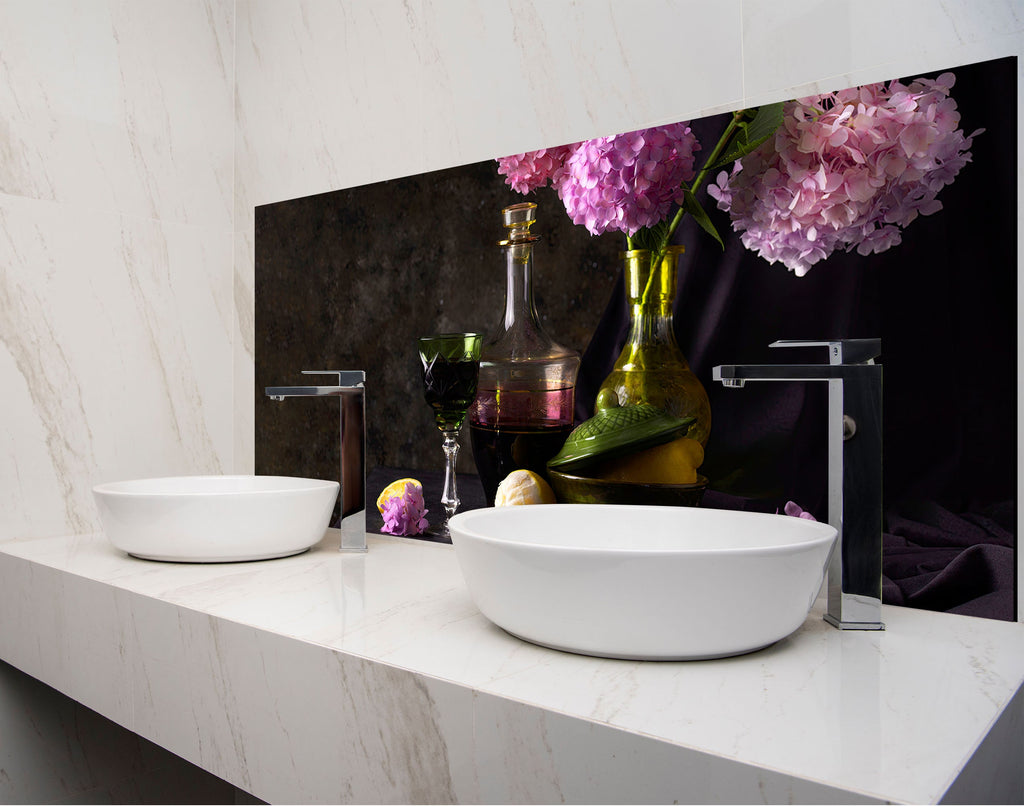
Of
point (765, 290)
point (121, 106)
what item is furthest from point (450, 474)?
point (121, 106)

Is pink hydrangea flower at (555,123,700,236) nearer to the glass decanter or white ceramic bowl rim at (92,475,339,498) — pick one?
the glass decanter

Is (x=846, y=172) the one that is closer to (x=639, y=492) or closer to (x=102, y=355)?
(x=639, y=492)

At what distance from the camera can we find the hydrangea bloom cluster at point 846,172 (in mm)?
968

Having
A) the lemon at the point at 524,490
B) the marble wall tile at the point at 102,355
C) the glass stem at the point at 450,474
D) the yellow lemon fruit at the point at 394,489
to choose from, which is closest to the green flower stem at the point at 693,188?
the lemon at the point at 524,490

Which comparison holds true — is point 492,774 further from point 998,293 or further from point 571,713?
point 998,293

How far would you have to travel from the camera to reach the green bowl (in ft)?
3.63

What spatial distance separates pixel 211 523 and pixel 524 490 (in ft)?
1.53

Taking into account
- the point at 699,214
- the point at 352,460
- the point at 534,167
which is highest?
the point at 534,167

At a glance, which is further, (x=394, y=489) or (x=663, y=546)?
(x=394, y=489)

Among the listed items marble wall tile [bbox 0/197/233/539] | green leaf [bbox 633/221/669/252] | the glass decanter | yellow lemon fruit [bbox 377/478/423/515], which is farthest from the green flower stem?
marble wall tile [bbox 0/197/233/539]

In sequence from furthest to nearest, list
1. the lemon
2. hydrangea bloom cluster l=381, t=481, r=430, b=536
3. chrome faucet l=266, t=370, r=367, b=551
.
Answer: hydrangea bloom cluster l=381, t=481, r=430, b=536 → chrome faucet l=266, t=370, r=367, b=551 → the lemon

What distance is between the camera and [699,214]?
113 cm

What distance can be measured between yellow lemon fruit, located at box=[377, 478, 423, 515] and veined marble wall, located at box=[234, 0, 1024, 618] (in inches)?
19.0

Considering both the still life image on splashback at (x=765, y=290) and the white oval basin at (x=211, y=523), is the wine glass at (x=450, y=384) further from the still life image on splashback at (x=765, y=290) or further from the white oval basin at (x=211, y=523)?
the white oval basin at (x=211, y=523)
